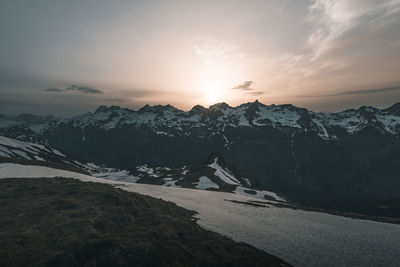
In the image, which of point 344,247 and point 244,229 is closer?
point 344,247

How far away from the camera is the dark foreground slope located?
2900cm

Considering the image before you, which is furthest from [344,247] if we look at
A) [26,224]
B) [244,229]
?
[26,224]

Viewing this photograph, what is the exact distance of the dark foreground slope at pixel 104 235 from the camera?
29000 millimetres

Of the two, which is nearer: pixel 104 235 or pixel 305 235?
pixel 104 235

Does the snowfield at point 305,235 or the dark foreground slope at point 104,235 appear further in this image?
the snowfield at point 305,235

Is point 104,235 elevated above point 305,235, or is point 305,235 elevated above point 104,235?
point 104,235

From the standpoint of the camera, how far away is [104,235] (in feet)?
115

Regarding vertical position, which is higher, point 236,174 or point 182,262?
point 182,262

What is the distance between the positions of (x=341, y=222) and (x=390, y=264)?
25.1 meters

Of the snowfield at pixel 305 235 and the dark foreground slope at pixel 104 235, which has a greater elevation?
the dark foreground slope at pixel 104 235

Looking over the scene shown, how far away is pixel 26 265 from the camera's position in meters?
26.4

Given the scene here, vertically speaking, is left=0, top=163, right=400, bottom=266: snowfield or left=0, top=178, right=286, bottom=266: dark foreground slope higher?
left=0, top=178, right=286, bottom=266: dark foreground slope

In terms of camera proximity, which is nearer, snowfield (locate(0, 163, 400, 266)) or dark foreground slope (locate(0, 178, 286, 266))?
dark foreground slope (locate(0, 178, 286, 266))

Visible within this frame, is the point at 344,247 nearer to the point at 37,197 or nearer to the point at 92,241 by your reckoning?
the point at 92,241
